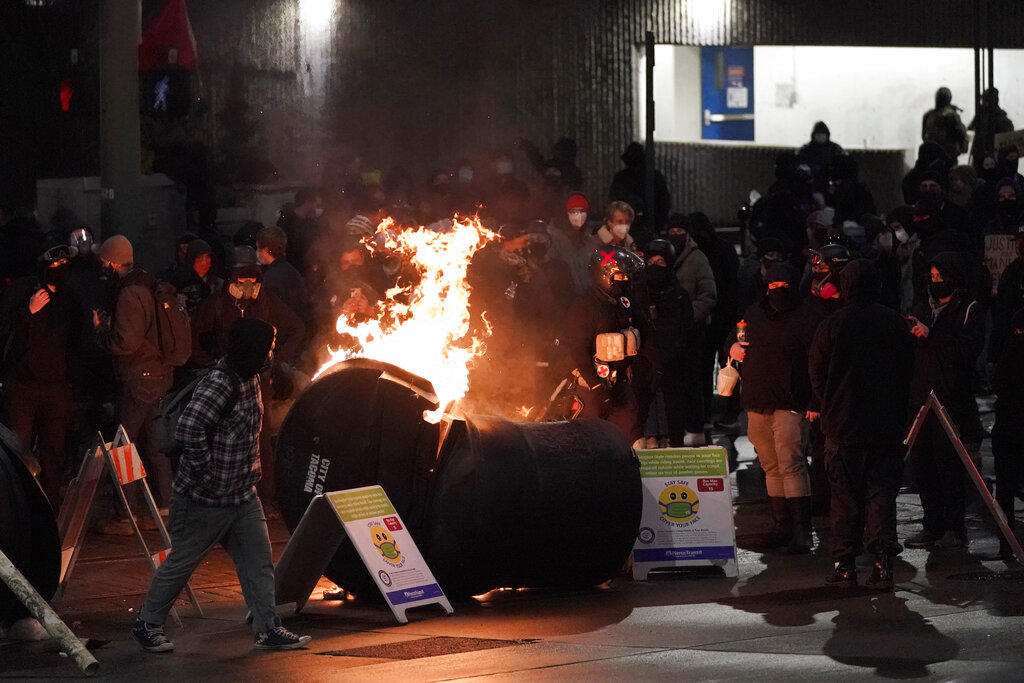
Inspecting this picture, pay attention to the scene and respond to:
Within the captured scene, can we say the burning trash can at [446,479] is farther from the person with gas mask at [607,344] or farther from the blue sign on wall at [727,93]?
the blue sign on wall at [727,93]

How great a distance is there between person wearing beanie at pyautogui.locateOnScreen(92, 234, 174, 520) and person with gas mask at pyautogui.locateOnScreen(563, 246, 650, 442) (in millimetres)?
3221

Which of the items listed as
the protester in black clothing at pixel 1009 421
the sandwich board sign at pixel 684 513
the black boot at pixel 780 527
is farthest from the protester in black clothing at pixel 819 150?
the sandwich board sign at pixel 684 513

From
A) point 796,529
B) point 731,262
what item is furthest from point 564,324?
point 731,262

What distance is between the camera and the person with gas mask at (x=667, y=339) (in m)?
14.4

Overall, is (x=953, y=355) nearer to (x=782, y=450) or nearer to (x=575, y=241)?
(x=782, y=450)

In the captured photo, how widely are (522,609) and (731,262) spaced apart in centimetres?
815

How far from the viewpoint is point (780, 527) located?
12.4 m

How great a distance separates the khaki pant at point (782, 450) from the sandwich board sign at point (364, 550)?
3.05 m

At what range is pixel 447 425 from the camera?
1034 cm

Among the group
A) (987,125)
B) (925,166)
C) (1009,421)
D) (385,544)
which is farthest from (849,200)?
(385,544)

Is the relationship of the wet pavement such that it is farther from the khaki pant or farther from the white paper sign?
the khaki pant

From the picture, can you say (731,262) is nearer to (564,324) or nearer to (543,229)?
(543,229)

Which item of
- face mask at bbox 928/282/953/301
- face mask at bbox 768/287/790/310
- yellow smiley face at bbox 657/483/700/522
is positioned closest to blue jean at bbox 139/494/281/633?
yellow smiley face at bbox 657/483/700/522

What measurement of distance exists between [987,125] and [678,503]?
13014 mm
